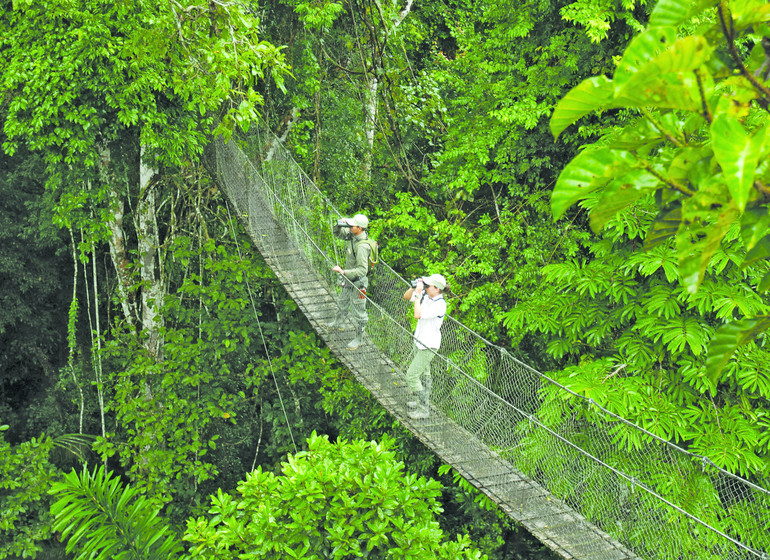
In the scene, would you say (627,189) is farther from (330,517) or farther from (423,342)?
(423,342)

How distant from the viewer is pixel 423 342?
12.3ft

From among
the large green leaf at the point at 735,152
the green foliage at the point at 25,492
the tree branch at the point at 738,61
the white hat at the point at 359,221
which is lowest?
the green foliage at the point at 25,492

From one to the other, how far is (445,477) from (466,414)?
3.08 m

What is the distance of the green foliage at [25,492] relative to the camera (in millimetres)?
5594

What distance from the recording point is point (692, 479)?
338cm

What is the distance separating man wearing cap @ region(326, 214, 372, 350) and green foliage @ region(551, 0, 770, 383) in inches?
123

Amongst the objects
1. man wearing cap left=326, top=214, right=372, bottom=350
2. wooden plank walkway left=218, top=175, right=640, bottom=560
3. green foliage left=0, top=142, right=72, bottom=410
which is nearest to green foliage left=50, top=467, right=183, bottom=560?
wooden plank walkway left=218, top=175, right=640, bottom=560

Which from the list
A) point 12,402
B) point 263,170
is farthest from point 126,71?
point 12,402

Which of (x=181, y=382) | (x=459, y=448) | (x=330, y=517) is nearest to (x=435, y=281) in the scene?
(x=459, y=448)

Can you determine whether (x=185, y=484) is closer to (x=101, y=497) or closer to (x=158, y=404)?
(x=158, y=404)

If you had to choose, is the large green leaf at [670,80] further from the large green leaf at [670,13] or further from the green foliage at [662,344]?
the green foliage at [662,344]

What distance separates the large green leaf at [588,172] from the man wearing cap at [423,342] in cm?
279

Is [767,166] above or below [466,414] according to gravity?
above

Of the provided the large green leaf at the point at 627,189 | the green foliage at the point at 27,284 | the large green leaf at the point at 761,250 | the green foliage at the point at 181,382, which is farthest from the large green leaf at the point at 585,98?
the green foliage at the point at 27,284
